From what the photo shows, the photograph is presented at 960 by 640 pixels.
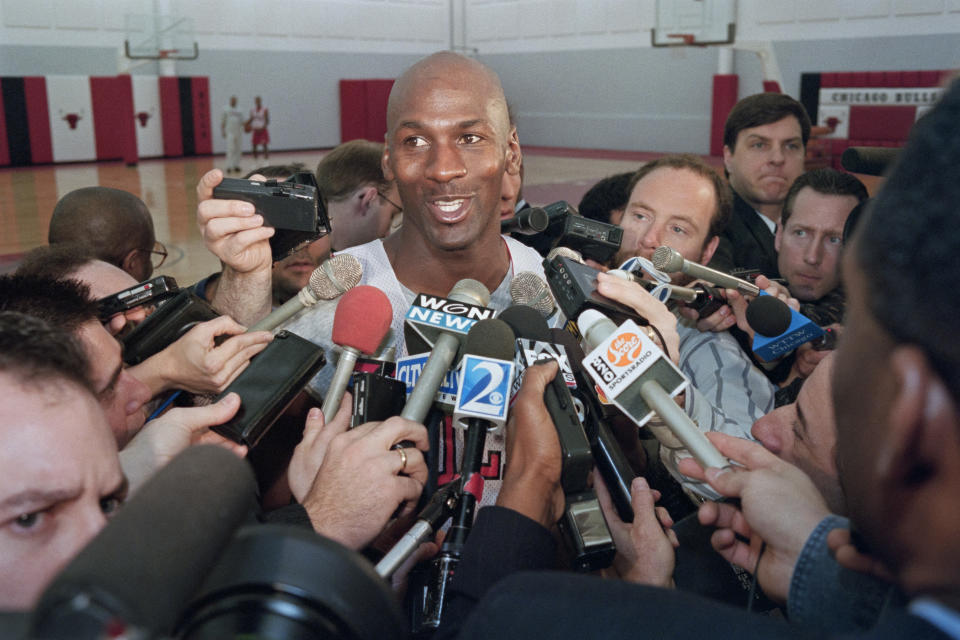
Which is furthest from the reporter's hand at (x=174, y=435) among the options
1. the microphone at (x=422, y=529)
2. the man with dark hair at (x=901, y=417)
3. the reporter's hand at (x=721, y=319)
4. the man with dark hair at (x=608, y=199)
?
the man with dark hair at (x=608, y=199)

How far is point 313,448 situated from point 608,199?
2500mm

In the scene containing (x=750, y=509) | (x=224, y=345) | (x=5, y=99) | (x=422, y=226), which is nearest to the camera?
(x=750, y=509)

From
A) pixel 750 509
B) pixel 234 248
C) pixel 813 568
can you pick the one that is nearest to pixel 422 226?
pixel 234 248

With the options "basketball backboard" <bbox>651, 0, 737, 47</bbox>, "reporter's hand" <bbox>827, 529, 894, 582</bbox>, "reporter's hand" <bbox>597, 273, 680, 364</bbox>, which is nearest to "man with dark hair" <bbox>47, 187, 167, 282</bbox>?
"reporter's hand" <bbox>597, 273, 680, 364</bbox>

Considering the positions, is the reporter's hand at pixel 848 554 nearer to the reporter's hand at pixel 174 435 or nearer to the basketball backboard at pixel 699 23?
the reporter's hand at pixel 174 435

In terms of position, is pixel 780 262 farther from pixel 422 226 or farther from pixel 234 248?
pixel 234 248

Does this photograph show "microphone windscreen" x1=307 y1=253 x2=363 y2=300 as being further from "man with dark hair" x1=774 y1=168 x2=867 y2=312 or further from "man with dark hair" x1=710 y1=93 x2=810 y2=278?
"man with dark hair" x1=710 y1=93 x2=810 y2=278

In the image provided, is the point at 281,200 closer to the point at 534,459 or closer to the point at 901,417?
the point at 534,459

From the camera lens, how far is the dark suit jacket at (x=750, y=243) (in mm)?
3580

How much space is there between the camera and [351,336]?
4.80 ft

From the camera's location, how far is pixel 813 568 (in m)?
1.01

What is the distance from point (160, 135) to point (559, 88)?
9.00m

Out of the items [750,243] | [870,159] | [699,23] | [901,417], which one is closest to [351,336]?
[901,417]

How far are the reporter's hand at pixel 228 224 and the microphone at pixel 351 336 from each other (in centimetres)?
46
